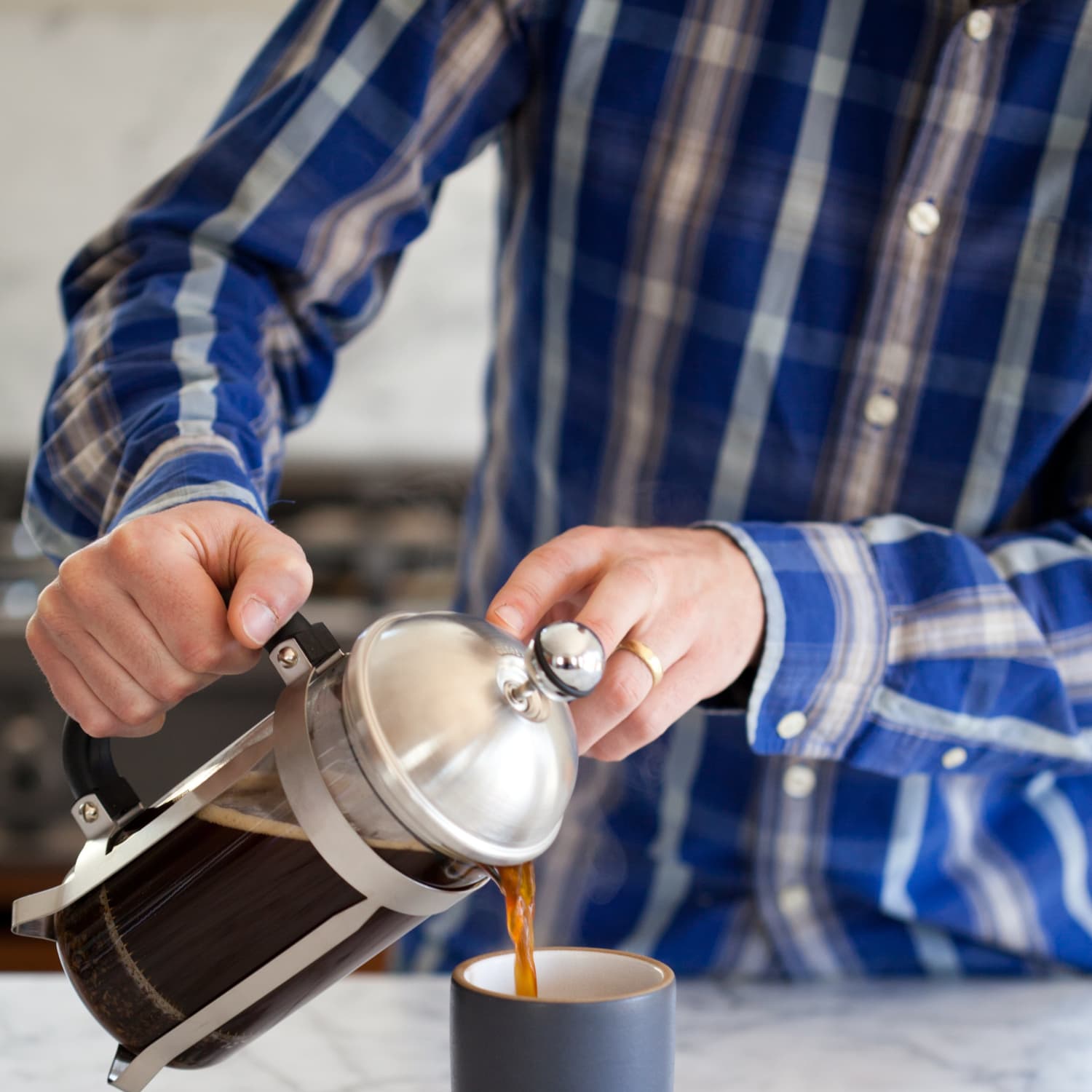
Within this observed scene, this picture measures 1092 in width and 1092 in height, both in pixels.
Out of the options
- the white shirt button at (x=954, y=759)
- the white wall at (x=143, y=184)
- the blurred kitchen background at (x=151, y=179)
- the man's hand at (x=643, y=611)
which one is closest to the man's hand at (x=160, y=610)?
the man's hand at (x=643, y=611)

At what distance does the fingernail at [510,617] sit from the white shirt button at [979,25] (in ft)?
1.89

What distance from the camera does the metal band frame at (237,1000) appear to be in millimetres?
566

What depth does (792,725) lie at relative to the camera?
0.82 m

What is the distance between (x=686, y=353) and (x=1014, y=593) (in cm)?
31

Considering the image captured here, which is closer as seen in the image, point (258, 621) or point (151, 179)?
point (258, 621)

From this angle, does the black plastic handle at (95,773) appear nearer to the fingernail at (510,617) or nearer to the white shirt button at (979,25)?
Answer: the fingernail at (510,617)

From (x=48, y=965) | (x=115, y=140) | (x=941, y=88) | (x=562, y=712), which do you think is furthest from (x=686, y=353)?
(x=115, y=140)

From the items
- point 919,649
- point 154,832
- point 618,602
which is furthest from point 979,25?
point 154,832

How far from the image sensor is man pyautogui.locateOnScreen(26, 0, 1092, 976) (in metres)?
0.85

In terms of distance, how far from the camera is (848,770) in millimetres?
1055

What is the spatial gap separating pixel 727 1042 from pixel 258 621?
448 millimetres

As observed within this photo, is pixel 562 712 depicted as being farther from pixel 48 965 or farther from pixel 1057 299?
pixel 48 965

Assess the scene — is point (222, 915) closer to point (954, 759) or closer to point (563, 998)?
point (563, 998)

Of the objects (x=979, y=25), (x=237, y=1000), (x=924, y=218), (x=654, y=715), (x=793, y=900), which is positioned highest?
(x=979, y=25)
